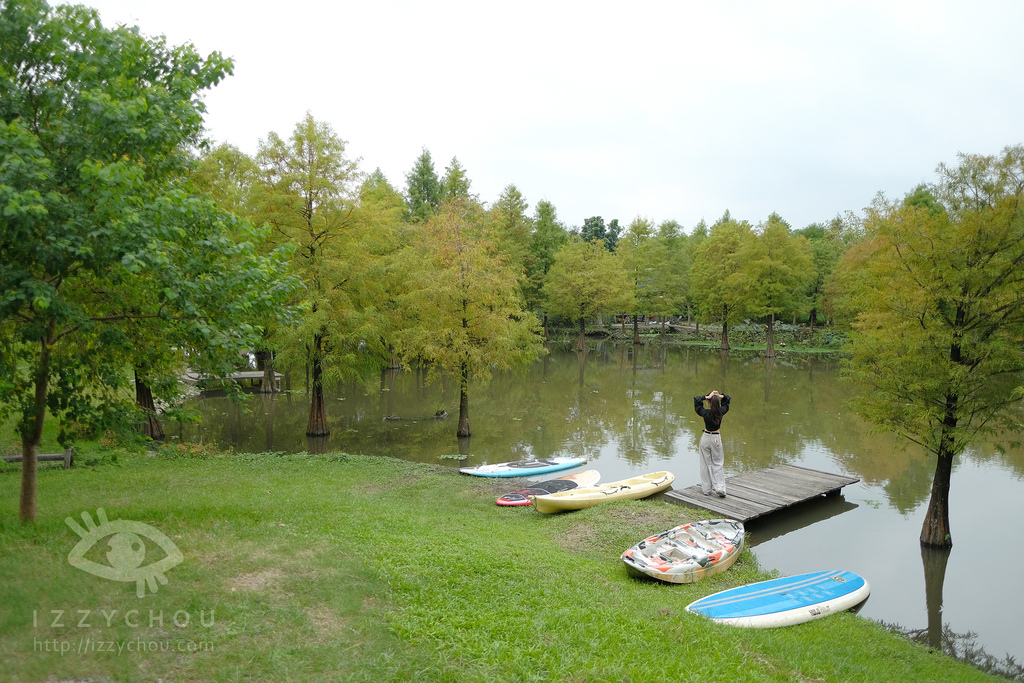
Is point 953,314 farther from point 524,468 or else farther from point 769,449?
point 524,468

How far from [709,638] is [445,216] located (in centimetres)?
1605

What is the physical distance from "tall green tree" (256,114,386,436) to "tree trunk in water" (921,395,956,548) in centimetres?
1407

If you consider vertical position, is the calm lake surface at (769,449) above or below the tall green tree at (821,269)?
below

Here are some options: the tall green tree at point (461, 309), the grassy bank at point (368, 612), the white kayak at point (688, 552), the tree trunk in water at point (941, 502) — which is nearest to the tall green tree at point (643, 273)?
the tall green tree at point (461, 309)

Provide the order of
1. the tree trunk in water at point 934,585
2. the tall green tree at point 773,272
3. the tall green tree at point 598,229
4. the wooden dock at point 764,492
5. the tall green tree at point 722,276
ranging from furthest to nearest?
the tall green tree at point 598,229
the tall green tree at point 722,276
the tall green tree at point 773,272
the wooden dock at point 764,492
the tree trunk in water at point 934,585

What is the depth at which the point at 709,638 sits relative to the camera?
6438mm

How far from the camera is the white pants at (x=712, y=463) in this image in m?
12.6

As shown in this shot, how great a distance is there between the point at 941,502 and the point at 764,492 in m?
3.32

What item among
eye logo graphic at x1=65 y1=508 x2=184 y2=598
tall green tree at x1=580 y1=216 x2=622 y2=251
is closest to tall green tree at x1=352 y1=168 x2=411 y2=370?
eye logo graphic at x1=65 y1=508 x2=184 y2=598

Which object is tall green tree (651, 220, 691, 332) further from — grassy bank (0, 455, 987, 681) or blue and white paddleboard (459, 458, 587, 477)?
grassy bank (0, 455, 987, 681)

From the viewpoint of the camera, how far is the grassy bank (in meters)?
4.98

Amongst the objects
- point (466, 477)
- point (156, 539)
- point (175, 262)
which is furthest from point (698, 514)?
point (175, 262)

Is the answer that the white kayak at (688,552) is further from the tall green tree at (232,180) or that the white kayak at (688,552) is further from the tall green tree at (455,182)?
the tall green tree at (455,182)

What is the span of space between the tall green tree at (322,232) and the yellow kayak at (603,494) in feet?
26.9
